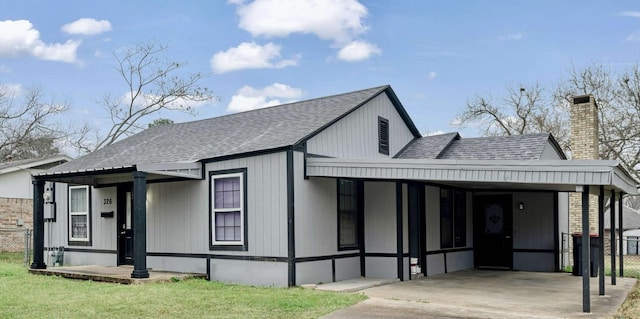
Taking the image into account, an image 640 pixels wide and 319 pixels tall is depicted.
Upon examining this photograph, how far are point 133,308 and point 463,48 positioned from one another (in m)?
15.4

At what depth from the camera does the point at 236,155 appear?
11.9m

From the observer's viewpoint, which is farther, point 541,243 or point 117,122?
point 117,122

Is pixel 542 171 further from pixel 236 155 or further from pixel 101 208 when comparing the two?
pixel 101 208

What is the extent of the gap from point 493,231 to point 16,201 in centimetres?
1746

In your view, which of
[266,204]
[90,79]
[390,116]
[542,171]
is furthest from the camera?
[90,79]

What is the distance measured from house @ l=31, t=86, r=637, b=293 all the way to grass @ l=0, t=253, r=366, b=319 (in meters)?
0.90

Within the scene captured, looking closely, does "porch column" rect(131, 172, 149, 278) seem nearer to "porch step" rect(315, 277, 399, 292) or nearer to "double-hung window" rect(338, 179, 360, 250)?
"porch step" rect(315, 277, 399, 292)

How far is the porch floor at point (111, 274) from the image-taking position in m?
11.6

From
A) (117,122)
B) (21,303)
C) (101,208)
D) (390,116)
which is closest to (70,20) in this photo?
(117,122)

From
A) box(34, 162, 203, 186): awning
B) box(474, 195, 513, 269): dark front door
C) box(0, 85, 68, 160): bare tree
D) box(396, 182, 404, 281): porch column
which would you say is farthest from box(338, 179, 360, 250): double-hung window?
box(0, 85, 68, 160): bare tree

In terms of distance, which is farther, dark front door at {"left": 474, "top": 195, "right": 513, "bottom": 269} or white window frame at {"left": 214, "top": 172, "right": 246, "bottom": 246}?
dark front door at {"left": 474, "top": 195, "right": 513, "bottom": 269}

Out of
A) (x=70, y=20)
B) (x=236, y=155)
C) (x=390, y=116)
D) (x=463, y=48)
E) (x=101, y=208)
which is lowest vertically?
(x=101, y=208)

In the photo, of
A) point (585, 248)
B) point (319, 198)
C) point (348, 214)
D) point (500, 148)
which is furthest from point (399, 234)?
point (585, 248)

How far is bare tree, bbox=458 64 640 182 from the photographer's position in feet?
92.5
